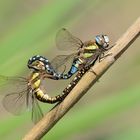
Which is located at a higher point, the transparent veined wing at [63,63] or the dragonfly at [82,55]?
the dragonfly at [82,55]

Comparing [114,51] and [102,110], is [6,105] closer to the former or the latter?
[102,110]

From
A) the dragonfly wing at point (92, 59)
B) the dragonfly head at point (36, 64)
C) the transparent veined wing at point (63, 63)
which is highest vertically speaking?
the dragonfly wing at point (92, 59)

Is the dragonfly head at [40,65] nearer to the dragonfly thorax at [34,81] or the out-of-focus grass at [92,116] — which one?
the dragonfly thorax at [34,81]

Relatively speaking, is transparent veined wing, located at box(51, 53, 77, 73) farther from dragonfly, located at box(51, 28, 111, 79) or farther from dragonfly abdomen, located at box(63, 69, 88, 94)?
dragonfly abdomen, located at box(63, 69, 88, 94)

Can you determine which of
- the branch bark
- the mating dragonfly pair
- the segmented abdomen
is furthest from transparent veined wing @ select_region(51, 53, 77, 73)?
the branch bark

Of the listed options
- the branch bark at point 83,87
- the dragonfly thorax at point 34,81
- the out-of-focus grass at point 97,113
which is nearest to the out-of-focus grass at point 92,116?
the out-of-focus grass at point 97,113

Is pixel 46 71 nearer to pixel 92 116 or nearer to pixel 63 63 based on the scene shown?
pixel 63 63

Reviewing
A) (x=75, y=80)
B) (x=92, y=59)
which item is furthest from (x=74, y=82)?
(x=92, y=59)
